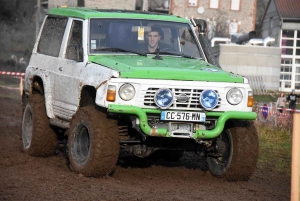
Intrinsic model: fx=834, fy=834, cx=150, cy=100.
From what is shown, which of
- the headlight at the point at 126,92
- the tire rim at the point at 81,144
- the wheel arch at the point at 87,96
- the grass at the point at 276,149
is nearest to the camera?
the headlight at the point at 126,92

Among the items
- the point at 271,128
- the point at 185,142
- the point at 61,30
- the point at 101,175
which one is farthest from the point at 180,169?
the point at 271,128

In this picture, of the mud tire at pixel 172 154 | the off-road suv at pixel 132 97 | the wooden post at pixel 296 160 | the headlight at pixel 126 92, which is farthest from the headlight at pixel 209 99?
the wooden post at pixel 296 160

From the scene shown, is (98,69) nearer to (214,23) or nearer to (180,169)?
(180,169)

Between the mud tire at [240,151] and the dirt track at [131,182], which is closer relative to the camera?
the dirt track at [131,182]

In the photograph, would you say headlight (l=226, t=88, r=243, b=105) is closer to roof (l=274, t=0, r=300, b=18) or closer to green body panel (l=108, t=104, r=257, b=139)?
green body panel (l=108, t=104, r=257, b=139)

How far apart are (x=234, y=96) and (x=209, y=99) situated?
1.19 feet

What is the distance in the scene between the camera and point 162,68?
32.0ft

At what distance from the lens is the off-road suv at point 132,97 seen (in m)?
9.52

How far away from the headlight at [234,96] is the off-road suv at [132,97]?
0.04ft

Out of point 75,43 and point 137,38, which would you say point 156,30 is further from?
point 75,43

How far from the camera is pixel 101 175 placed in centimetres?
978

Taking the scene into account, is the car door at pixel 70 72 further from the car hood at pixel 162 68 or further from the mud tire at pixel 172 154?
the mud tire at pixel 172 154

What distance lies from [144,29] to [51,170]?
2.25 meters

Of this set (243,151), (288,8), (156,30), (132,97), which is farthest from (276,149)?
(288,8)
